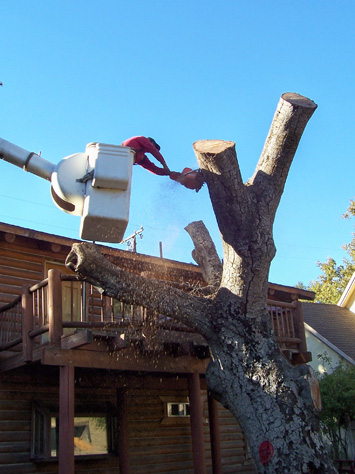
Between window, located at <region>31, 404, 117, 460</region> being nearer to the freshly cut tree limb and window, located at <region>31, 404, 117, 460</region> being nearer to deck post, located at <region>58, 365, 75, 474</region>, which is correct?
deck post, located at <region>58, 365, 75, 474</region>

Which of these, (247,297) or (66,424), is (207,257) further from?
(66,424)

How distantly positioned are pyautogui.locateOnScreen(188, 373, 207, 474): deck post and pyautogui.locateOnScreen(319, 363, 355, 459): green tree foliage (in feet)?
24.6

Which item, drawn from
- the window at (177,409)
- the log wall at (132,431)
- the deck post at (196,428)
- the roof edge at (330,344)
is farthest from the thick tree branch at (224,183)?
the roof edge at (330,344)

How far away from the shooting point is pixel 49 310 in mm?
8062

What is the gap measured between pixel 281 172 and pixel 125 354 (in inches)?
172

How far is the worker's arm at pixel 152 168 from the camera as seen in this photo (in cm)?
555

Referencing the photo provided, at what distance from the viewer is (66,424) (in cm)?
754

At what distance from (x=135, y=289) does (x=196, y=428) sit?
15.4ft

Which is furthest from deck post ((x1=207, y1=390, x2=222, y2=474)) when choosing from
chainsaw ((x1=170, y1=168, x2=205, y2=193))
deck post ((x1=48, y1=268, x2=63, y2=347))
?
chainsaw ((x1=170, y1=168, x2=205, y2=193))

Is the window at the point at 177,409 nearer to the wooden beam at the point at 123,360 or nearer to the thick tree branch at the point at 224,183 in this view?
the wooden beam at the point at 123,360

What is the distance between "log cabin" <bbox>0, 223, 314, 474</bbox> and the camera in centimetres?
823

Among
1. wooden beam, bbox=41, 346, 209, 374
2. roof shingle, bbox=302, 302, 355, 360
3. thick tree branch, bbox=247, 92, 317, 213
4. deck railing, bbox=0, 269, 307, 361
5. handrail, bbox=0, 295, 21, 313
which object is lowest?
wooden beam, bbox=41, 346, 209, 374

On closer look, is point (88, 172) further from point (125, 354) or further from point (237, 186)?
point (125, 354)

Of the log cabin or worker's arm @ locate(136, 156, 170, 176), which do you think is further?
the log cabin
